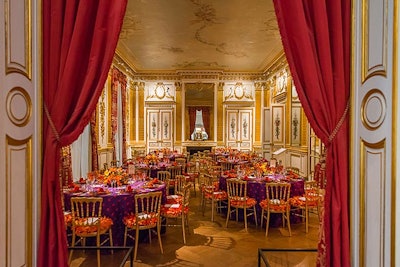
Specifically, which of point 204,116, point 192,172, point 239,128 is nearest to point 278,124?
point 239,128

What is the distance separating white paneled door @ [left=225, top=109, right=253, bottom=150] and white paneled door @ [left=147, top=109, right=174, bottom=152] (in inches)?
100

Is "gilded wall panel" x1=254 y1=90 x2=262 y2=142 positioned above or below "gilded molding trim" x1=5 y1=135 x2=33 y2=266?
above

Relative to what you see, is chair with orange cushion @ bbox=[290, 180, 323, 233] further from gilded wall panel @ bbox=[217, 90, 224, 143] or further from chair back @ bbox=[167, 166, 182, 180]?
gilded wall panel @ bbox=[217, 90, 224, 143]

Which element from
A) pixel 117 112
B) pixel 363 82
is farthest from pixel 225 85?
pixel 363 82

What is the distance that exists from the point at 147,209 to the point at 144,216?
0.39 ft

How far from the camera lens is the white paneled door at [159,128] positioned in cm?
1402

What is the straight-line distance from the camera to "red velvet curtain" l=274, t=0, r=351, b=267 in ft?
7.72

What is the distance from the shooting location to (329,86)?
238 cm

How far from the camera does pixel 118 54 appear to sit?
10.5 metres

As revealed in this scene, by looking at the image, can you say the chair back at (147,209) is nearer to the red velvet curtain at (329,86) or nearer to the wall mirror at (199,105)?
the red velvet curtain at (329,86)

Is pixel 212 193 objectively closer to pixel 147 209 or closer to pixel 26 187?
pixel 147 209

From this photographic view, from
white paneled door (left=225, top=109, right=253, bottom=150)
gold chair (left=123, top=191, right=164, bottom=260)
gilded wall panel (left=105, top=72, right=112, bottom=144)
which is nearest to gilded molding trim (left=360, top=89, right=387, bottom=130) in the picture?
gold chair (left=123, top=191, right=164, bottom=260)

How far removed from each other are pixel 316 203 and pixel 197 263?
234 cm

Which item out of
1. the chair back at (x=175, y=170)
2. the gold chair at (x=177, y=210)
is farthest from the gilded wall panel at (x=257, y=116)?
the gold chair at (x=177, y=210)
